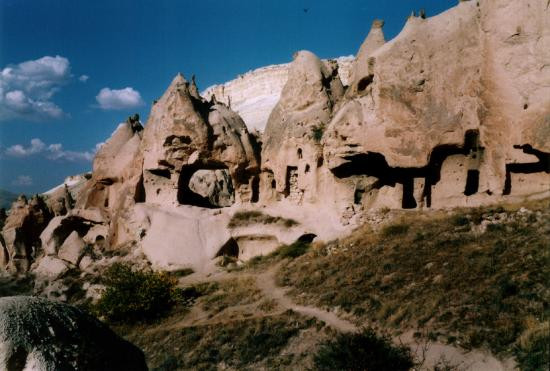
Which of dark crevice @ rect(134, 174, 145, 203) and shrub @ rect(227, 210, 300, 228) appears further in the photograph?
dark crevice @ rect(134, 174, 145, 203)

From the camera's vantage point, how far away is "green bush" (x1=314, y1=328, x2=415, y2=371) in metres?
6.88

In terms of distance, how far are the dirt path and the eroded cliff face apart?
2.44 meters

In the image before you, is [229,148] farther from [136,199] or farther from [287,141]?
[136,199]

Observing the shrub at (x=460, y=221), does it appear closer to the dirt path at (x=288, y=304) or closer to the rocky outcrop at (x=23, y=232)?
the dirt path at (x=288, y=304)

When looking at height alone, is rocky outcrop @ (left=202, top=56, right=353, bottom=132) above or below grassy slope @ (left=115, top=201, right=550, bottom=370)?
above

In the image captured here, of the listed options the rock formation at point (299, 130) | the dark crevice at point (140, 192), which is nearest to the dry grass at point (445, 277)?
the rock formation at point (299, 130)

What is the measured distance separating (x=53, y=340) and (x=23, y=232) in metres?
20.7

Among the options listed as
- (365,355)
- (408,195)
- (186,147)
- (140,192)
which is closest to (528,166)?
(408,195)

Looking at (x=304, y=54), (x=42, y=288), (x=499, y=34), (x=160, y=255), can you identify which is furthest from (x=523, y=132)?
(x=42, y=288)

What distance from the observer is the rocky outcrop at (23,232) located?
2116 centimetres

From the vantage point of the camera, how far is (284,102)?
18734 millimetres

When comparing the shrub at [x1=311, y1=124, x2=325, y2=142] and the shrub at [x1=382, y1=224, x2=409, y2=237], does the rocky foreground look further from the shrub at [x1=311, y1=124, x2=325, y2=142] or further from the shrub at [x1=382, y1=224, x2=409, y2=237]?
the shrub at [x1=382, y1=224, x2=409, y2=237]

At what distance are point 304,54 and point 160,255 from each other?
9.37 metres

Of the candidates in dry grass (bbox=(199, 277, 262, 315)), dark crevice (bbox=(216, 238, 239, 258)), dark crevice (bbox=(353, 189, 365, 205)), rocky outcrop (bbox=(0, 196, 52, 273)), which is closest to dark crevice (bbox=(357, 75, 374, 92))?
dark crevice (bbox=(353, 189, 365, 205))
